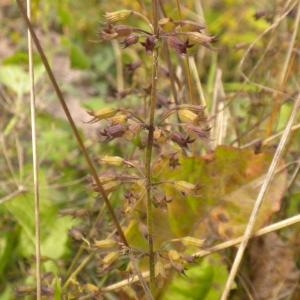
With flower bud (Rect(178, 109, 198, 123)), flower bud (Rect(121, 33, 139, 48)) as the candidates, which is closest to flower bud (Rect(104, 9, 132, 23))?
flower bud (Rect(121, 33, 139, 48))

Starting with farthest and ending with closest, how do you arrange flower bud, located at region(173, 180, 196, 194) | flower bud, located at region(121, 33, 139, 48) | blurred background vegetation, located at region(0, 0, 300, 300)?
blurred background vegetation, located at region(0, 0, 300, 300) → flower bud, located at region(173, 180, 196, 194) → flower bud, located at region(121, 33, 139, 48)

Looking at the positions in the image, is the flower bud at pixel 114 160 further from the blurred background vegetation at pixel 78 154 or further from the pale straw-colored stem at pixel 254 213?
the pale straw-colored stem at pixel 254 213

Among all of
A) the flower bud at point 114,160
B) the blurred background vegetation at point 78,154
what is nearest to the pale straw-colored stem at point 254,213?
the blurred background vegetation at point 78,154

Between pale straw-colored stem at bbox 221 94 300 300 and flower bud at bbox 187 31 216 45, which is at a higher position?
flower bud at bbox 187 31 216 45

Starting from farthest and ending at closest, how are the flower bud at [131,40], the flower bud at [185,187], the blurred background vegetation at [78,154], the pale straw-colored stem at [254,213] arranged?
the blurred background vegetation at [78,154] → the pale straw-colored stem at [254,213] → the flower bud at [185,187] → the flower bud at [131,40]

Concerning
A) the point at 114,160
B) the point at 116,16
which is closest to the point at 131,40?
the point at 116,16

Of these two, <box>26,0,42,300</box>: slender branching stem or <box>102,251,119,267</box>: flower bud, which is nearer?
<box>102,251,119,267</box>: flower bud

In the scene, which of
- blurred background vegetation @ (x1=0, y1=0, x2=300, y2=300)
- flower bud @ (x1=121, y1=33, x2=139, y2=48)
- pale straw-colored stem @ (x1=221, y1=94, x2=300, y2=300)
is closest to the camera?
flower bud @ (x1=121, y1=33, x2=139, y2=48)

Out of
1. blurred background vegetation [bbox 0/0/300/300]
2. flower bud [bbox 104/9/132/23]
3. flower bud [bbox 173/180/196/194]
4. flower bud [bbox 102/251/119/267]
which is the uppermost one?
flower bud [bbox 104/9/132/23]

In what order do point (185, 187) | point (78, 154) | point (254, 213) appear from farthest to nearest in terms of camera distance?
1. point (78, 154)
2. point (254, 213)
3. point (185, 187)

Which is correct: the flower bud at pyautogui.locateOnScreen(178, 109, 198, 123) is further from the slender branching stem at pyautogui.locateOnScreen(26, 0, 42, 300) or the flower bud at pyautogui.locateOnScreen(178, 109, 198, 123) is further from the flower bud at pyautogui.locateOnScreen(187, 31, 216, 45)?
the slender branching stem at pyautogui.locateOnScreen(26, 0, 42, 300)

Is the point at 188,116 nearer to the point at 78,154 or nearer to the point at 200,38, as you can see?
the point at 200,38

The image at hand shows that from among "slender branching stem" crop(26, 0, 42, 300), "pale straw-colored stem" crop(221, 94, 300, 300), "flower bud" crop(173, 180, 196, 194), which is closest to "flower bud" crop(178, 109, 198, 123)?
"flower bud" crop(173, 180, 196, 194)

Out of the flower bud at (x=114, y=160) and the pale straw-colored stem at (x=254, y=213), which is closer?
the flower bud at (x=114, y=160)
